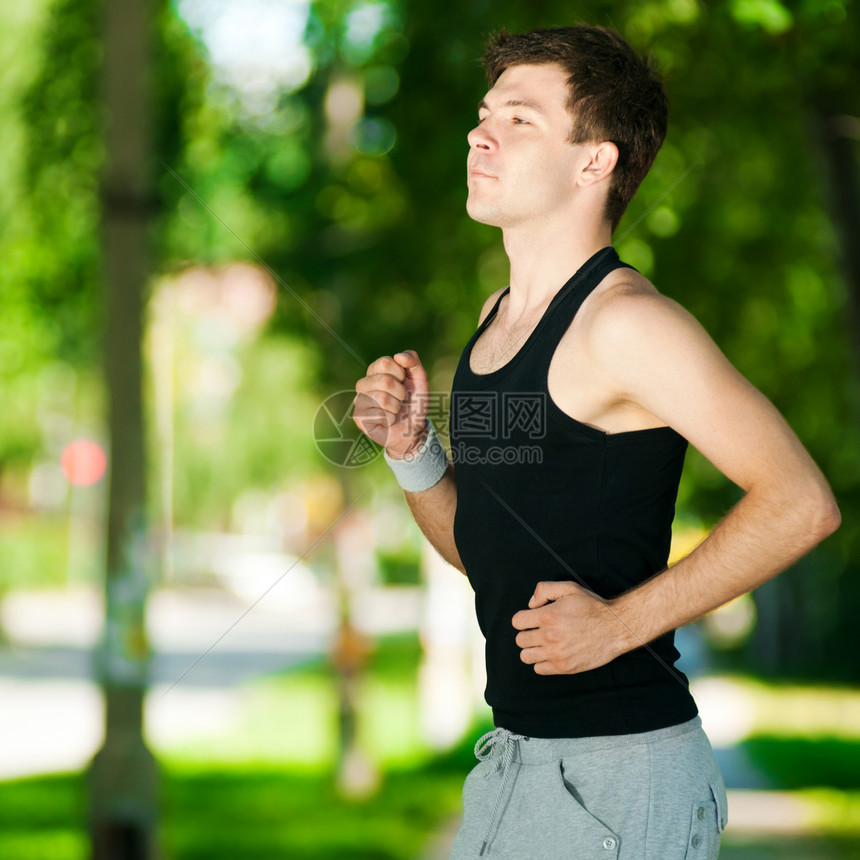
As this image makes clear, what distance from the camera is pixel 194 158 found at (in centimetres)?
691

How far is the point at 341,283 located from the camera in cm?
691

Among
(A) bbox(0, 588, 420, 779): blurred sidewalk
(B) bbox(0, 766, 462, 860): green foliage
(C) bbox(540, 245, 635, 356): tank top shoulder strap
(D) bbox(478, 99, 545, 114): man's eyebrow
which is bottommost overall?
(B) bbox(0, 766, 462, 860): green foliage

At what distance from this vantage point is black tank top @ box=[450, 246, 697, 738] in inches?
67.2

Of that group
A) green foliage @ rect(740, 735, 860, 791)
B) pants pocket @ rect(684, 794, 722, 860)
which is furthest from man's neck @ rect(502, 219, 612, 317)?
green foliage @ rect(740, 735, 860, 791)

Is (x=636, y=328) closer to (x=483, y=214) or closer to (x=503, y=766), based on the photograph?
(x=483, y=214)

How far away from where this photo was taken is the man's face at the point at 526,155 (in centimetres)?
184

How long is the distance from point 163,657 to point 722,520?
16.1m

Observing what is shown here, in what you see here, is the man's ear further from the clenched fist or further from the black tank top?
the clenched fist

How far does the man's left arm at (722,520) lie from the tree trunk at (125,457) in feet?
10.9

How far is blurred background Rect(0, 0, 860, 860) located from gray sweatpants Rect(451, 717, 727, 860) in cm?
89

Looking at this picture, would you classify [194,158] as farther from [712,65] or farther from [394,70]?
[712,65]

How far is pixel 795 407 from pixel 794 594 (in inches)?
374

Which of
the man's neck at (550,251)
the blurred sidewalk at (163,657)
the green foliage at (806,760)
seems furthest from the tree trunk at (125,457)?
the green foliage at (806,760)

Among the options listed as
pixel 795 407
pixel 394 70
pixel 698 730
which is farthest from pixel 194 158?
pixel 698 730
